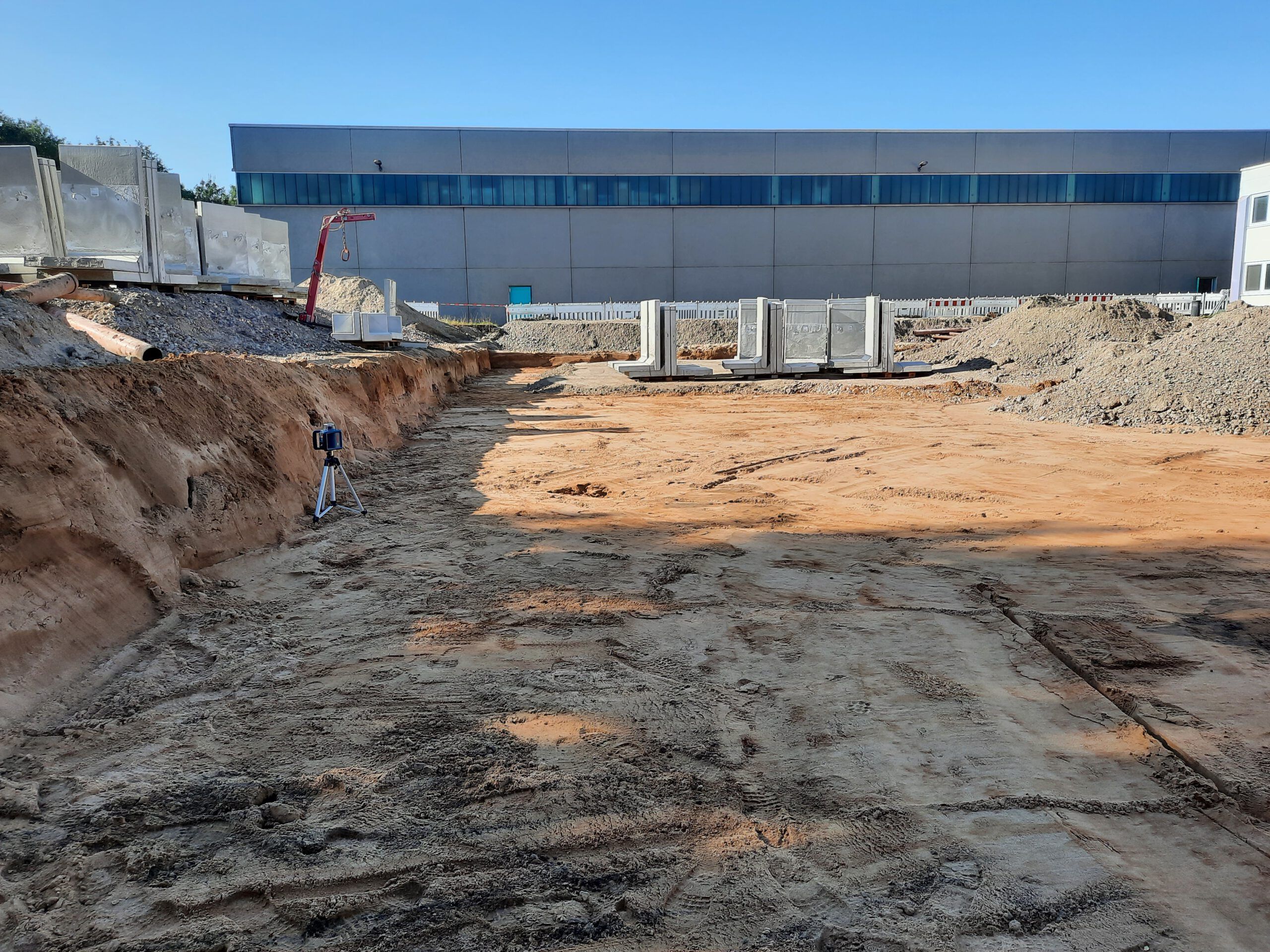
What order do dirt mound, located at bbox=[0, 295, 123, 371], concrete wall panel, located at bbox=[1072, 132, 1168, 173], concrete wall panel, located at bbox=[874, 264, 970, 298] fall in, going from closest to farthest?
1. dirt mound, located at bbox=[0, 295, 123, 371]
2. concrete wall panel, located at bbox=[1072, 132, 1168, 173]
3. concrete wall panel, located at bbox=[874, 264, 970, 298]

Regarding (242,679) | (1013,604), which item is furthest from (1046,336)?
(242,679)

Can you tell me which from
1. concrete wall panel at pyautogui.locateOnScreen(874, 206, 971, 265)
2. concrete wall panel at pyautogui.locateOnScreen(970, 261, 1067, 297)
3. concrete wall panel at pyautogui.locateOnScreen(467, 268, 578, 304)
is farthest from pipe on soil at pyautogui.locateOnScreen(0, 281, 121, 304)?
concrete wall panel at pyautogui.locateOnScreen(970, 261, 1067, 297)

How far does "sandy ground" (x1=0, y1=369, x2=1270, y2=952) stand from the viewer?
261 cm

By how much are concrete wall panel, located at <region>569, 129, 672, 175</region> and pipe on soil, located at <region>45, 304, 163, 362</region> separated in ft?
118

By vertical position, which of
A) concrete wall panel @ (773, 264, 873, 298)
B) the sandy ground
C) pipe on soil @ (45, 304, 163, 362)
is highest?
concrete wall panel @ (773, 264, 873, 298)

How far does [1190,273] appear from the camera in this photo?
1746 inches

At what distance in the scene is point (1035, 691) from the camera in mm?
4125

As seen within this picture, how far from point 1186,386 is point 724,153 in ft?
107

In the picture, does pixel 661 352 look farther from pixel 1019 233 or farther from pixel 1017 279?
pixel 1019 233

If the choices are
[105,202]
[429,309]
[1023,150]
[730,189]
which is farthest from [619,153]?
[105,202]

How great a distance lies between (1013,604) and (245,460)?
21.2 ft

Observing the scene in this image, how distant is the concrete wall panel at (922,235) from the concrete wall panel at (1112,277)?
610 centimetres

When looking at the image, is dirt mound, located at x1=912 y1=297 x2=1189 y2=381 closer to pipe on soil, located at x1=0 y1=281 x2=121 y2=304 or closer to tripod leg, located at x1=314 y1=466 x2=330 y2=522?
tripod leg, located at x1=314 y1=466 x2=330 y2=522

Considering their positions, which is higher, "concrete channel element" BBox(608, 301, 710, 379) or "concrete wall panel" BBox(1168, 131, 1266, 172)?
"concrete wall panel" BBox(1168, 131, 1266, 172)
